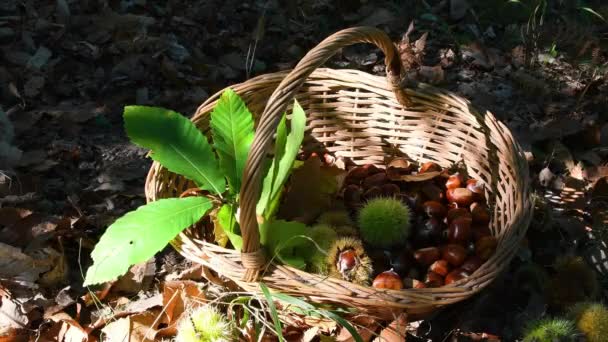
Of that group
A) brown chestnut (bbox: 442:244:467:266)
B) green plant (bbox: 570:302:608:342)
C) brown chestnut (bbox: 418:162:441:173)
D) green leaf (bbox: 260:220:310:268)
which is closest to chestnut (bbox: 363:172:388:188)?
brown chestnut (bbox: 418:162:441:173)

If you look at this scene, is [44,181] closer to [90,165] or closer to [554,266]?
[90,165]

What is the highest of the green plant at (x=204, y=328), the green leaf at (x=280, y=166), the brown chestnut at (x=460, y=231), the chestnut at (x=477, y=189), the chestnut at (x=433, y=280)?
the green leaf at (x=280, y=166)

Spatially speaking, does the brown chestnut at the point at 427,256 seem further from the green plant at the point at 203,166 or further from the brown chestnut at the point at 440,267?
the green plant at the point at 203,166

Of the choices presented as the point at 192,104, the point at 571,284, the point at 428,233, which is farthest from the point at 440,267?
the point at 192,104

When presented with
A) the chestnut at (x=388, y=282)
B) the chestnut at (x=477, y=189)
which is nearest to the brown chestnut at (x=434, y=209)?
the chestnut at (x=477, y=189)

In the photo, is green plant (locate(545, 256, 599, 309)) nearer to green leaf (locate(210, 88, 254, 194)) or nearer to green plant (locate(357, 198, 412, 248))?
green plant (locate(357, 198, 412, 248))
